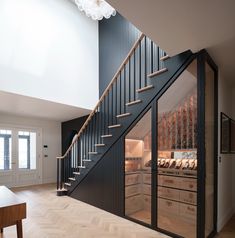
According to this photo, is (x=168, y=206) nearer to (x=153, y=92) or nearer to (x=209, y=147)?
(x=209, y=147)

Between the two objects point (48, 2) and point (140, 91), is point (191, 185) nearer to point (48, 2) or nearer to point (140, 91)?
point (140, 91)

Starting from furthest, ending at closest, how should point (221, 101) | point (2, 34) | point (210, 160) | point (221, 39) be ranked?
1. point (2, 34)
2. point (221, 101)
3. point (210, 160)
4. point (221, 39)

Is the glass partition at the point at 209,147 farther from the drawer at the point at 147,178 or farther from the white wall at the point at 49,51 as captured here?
the white wall at the point at 49,51

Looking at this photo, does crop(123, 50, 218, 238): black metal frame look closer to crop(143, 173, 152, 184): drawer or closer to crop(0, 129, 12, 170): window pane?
crop(143, 173, 152, 184): drawer

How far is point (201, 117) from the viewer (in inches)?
109

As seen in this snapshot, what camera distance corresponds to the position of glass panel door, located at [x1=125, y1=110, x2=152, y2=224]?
345 cm

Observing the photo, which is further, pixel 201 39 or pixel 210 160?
pixel 210 160

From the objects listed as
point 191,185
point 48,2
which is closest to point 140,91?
point 191,185

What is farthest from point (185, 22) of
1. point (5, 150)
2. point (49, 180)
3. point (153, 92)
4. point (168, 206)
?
point (49, 180)

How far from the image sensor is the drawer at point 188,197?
9.36ft

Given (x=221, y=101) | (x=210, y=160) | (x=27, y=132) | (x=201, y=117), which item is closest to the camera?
(x=201, y=117)

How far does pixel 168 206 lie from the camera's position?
10.4 feet

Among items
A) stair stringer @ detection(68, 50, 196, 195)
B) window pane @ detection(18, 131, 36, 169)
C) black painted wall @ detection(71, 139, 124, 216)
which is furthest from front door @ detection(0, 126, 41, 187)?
stair stringer @ detection(68, 50, 196, 195)

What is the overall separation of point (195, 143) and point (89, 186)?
285 cm
